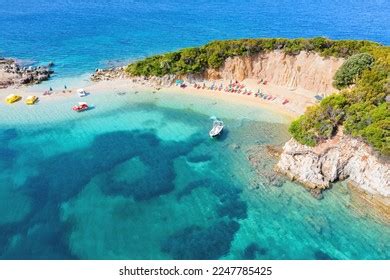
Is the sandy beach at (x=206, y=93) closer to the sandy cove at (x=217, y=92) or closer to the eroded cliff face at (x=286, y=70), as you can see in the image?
the sandy cove at (x=217, y=92)

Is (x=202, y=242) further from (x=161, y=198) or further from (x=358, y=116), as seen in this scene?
(x=358, y=116)

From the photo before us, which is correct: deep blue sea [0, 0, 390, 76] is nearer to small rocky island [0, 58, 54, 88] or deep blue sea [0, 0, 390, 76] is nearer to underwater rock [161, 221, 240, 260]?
small rocky island [0, 58, 54, 88]

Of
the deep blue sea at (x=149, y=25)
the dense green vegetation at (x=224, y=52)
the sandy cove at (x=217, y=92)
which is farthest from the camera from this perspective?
the deep blue sea at (x=149, y=25)

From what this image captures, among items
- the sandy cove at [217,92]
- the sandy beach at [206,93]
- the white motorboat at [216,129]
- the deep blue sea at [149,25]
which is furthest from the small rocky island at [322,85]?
the deep blue sea at [149,25]

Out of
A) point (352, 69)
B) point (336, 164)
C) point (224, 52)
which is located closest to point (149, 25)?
point (224, 52)

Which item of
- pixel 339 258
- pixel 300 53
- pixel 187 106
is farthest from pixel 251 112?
pixel 339 258

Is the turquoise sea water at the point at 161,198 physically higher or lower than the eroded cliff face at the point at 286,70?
lower
